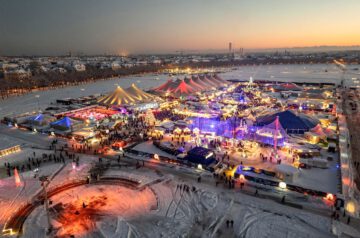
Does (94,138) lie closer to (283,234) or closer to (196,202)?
(196,202)

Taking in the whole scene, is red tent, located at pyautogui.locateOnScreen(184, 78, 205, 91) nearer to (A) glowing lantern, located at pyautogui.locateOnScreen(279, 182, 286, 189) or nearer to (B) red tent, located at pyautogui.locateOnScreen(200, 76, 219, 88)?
(B) red tent, located at pyautogui.locateOnScreen(200, 76, 219, 88)

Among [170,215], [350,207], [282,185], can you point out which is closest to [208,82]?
[282,185]

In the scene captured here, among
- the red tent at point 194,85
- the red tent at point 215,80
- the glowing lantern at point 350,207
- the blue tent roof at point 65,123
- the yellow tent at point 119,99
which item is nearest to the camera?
the glowing lantern at point 350,207

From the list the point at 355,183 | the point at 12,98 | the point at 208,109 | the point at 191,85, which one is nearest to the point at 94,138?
the point at 208,109

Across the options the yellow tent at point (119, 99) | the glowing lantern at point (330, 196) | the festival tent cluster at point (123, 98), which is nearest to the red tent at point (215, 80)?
the festival tent cluster at point (123, 98)

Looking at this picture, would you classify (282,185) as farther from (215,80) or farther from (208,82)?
(215,80)

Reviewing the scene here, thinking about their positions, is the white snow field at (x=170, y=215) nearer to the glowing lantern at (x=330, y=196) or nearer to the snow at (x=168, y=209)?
the snow at (x=168, y=209)

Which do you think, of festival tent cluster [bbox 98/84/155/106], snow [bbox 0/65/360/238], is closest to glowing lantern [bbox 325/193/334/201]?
snow [bbox 0/65/360/238]
